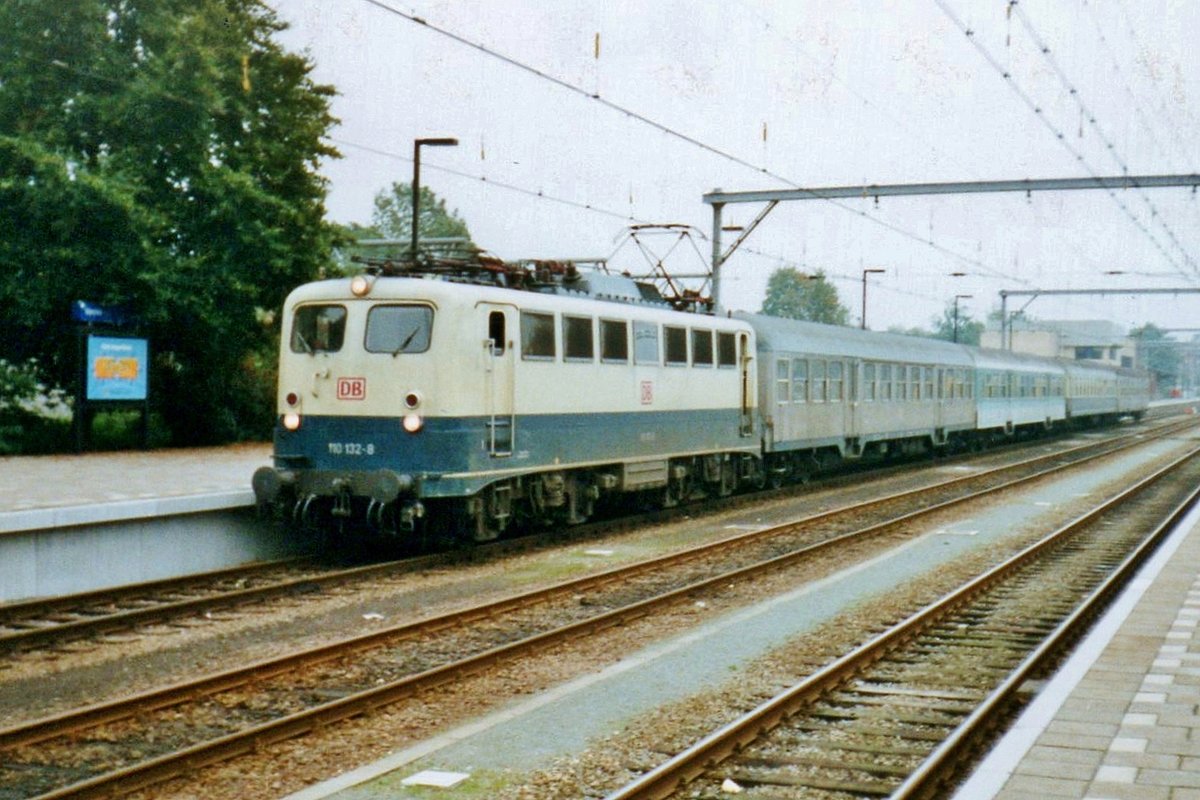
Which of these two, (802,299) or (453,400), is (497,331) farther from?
(802,299)

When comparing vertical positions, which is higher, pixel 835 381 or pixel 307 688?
pixel 835 381

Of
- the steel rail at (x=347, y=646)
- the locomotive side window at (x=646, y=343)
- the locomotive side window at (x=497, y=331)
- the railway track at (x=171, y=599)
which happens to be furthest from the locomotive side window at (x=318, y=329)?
the locomotive side window at (x=646, y=343)

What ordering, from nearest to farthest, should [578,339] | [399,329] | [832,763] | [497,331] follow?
[832,763] < [399,329] < [497,331] < [578,339]

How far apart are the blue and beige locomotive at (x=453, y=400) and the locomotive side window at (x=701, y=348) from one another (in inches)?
92.9

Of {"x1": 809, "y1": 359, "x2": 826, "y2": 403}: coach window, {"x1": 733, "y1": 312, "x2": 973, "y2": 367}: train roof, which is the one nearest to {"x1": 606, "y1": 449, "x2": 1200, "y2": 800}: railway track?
{"x1": 733, "y1": 312, "x2": 973, "y2": 367}: train roof

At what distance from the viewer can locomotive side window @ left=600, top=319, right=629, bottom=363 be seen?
60.1 feet

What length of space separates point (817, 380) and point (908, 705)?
61.7 feet

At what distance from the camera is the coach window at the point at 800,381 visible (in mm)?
26359

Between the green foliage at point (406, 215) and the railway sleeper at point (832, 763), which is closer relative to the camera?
the railway sleeper at point (832, 763)

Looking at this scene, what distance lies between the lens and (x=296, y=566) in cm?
1596

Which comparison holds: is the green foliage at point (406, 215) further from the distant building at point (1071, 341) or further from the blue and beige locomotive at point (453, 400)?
the blue and beige locomotive at point (453, 400)

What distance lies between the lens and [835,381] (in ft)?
94.4

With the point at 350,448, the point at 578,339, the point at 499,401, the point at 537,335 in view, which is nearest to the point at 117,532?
the point at 350,448

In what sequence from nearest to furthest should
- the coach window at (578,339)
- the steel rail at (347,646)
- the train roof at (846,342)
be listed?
the steel rail at (347,646) < the coach window at (578,339) < the train roof at (846,342)
